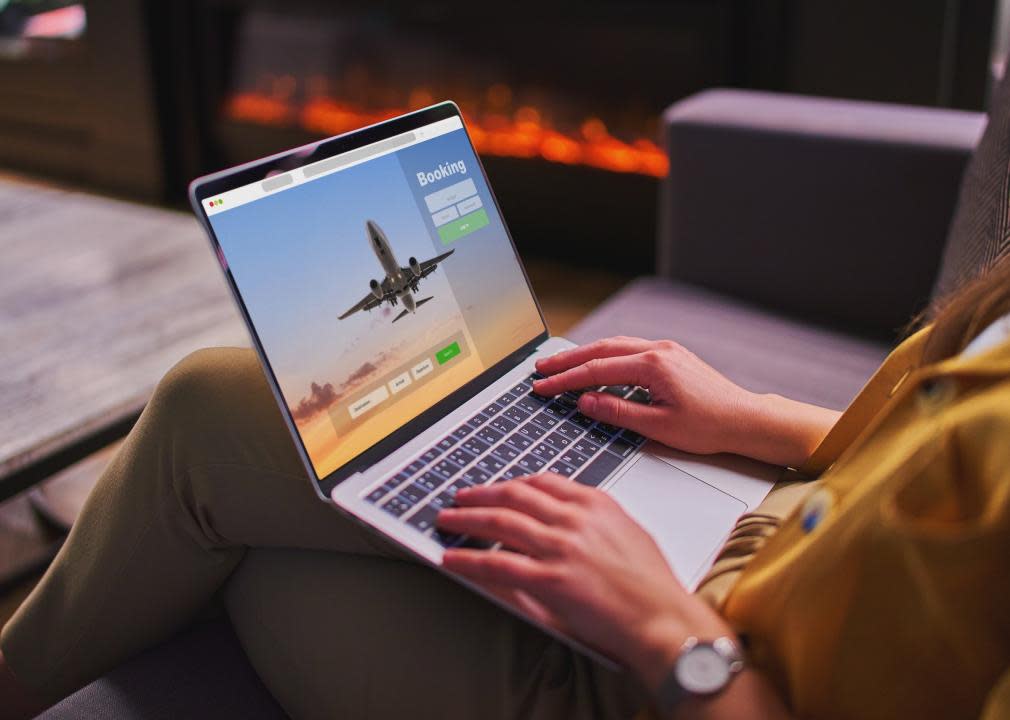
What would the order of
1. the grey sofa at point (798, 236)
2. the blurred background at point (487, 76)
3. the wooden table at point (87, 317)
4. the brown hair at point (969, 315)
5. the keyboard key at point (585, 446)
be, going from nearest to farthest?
1. the brown hair at point (969, 315)
2. the keyboard key at point (585, 446)
3. the wooden table at point (87, 317)
4. the grey sofa at point (798, 236)
5. the blurred background at point (487, 76)

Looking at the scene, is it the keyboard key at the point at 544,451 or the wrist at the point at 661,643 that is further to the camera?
the keyboard key at the point at 544,451

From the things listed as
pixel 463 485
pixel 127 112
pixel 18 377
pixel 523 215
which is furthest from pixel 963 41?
pixel 127 112

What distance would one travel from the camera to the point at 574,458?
0.73m

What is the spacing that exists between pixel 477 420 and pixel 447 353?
0.23ft

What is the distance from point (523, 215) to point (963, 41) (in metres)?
1.17

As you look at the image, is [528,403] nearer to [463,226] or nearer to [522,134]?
[463,226]

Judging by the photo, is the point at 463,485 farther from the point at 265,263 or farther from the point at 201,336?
the point at 201,336

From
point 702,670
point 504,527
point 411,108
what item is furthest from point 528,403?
point 411,108

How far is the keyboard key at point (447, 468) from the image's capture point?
68 centimetres

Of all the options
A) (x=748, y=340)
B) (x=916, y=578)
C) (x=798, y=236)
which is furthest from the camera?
(x=798, y=236)

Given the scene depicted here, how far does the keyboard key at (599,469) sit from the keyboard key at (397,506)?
143 millimetres

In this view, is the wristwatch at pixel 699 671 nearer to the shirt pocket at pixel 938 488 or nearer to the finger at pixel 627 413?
the shirt pocket at pixel 938 488

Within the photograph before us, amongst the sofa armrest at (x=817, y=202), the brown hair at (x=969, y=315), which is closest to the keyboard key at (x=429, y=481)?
the brown hair at (x=969, y=315)

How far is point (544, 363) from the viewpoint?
0.83 m
